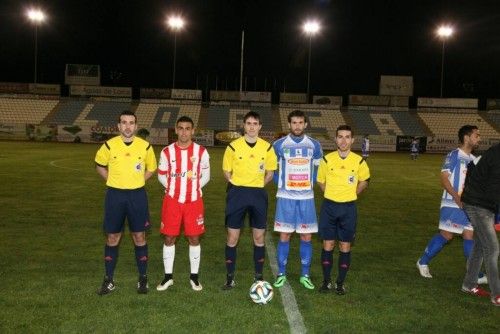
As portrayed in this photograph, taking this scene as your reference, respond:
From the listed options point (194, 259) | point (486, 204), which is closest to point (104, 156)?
point (194, 259)

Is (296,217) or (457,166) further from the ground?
(457,166)

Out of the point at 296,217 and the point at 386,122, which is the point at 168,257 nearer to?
the point at 296,217

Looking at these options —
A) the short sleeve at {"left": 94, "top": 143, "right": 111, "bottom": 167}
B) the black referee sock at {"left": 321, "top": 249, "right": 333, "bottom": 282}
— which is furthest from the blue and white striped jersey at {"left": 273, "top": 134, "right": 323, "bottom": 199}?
the short sleeve at {"left": 94, "top": 143, "right": 111, "bottom": 167}

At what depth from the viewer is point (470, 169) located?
6246 millimetres

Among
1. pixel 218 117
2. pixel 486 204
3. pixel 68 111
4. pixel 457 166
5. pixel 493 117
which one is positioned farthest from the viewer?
pixel 493 117

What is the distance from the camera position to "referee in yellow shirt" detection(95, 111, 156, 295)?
6.00m

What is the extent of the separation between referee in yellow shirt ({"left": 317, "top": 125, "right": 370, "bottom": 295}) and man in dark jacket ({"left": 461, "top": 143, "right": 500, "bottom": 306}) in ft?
4.41

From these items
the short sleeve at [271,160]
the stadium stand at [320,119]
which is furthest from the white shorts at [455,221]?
the stadium stand at [320,119]

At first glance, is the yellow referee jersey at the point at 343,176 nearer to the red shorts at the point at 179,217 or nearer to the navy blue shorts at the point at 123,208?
the red shorts at the point at 179,217

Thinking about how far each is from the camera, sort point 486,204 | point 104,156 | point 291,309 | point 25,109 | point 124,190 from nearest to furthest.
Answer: point 291,309, point 486,204, point 124,190, point 104,156, point 25,109

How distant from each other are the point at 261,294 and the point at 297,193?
1482 millimetres

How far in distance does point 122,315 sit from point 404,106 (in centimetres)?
5124

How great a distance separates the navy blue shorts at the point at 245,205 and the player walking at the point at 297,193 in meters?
0.31

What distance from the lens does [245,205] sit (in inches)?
246
